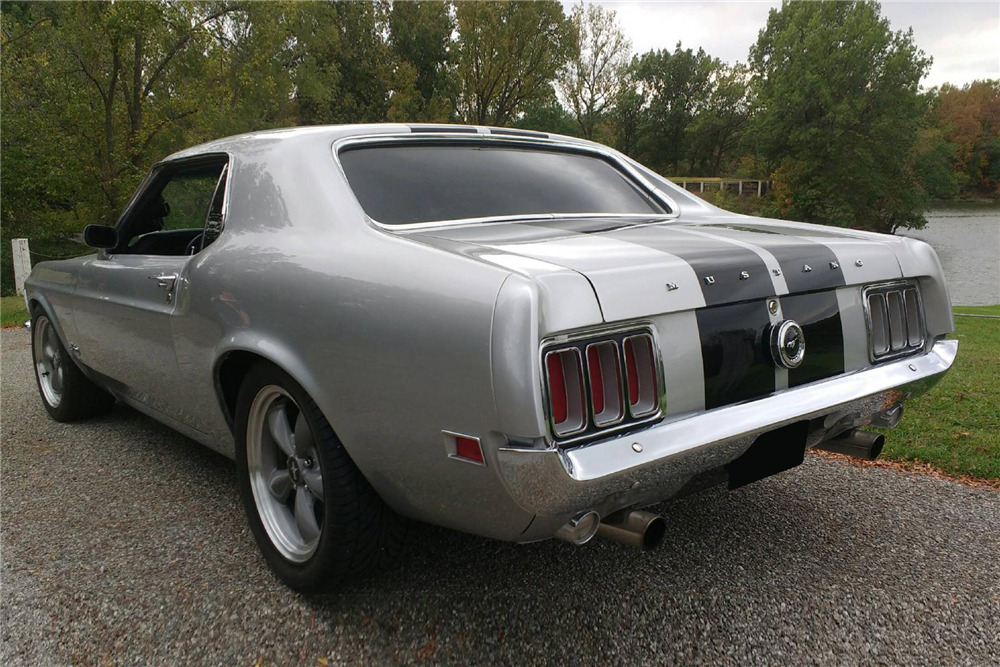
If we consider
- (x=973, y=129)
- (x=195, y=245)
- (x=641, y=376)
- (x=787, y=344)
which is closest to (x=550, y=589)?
(x=641, y=376)

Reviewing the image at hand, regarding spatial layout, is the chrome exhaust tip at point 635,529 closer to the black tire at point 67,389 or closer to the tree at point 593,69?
the black tire at point 67,389

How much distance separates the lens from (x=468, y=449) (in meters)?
1.72

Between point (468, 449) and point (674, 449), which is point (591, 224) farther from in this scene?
point (468, 449)

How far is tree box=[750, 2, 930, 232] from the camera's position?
3878cm

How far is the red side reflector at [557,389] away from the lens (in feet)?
5.47

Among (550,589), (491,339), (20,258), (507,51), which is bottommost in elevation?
(20,258)

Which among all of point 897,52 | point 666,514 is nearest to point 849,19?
point 897,52

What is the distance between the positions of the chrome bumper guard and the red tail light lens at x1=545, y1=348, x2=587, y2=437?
6 cm

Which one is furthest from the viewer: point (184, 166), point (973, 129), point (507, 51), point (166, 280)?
point (973, 129)

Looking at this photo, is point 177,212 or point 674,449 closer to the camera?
point 674,449

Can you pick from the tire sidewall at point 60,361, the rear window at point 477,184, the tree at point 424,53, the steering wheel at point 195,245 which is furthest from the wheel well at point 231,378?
the tree at point 424,53

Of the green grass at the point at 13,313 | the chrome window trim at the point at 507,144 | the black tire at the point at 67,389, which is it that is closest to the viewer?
the chrome window trim at the point at 507,144

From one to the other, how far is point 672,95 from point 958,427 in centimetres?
6655

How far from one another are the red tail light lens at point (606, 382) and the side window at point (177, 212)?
1679mm
